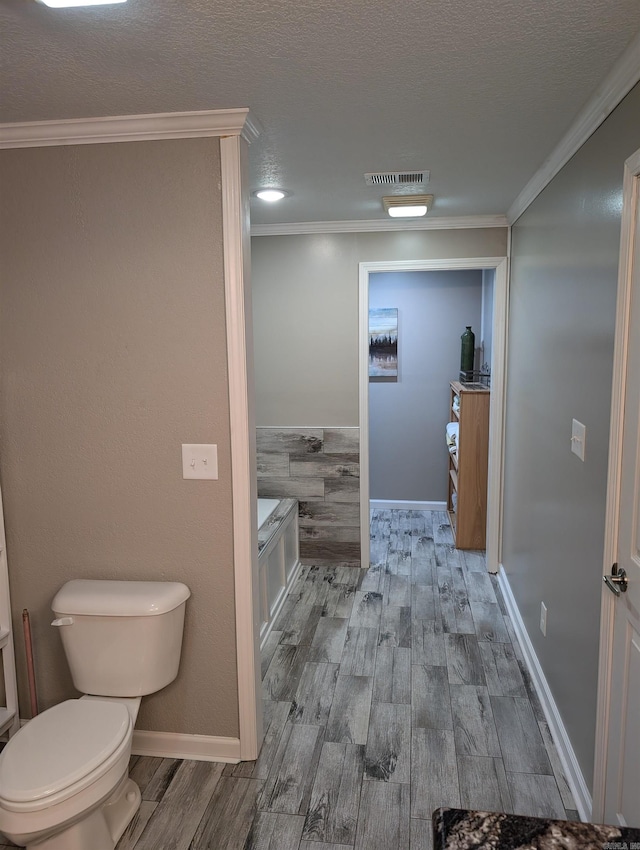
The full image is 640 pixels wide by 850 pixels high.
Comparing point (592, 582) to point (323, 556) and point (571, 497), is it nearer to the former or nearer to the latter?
point (571, 497)

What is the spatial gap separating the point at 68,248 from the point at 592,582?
2109mm

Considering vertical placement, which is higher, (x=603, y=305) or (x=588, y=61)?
(x=588, y=61)

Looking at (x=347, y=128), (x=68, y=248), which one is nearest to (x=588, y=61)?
(x=347, y=128)

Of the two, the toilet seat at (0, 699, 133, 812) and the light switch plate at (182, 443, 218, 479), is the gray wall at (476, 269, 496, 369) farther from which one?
the toilet seat at (0, 699, 133, 812)

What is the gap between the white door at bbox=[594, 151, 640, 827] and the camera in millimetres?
1648

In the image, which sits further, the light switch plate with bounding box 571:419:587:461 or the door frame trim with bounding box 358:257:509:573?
the door frame trim with bounding box 358:257:509:573

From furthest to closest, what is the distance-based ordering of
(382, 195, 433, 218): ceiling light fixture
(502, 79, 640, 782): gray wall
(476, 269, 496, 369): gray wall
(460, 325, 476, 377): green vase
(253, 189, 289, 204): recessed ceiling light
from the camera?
1. (476, 269, 496, 369): gray wall
2. (460, 325, 476, 377): green vase
3. (382, 195, 433, 218): ceiling light fixture
4. (253, 189, 289, 204): recessed ceiling light
5. (502, 79, 640, 782): gray wall

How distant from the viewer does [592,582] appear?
2041 millimetres

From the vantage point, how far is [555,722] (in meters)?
2.52

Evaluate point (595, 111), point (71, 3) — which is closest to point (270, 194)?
point (595, 111)

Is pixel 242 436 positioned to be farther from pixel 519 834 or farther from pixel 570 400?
pixel 519 834

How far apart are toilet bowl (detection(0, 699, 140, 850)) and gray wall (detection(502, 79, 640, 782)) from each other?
1.49 meters

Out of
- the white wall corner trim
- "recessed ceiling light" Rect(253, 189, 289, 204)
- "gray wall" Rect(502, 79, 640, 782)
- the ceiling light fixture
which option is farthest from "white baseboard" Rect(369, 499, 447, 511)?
the white wall corner trim

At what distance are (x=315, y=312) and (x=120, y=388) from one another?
2.12 metres
